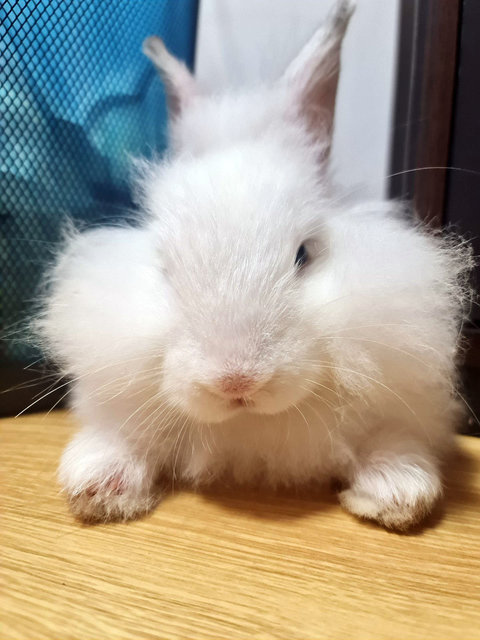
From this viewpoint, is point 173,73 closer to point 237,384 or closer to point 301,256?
point 301,256

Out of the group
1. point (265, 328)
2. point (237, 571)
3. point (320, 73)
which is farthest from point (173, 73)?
point (237, 571)

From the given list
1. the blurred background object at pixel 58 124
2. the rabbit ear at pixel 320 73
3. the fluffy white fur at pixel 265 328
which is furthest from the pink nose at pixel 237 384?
the blurred background object at pixel 58 124

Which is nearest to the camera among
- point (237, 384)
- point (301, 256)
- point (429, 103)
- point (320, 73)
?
point (237, 384)

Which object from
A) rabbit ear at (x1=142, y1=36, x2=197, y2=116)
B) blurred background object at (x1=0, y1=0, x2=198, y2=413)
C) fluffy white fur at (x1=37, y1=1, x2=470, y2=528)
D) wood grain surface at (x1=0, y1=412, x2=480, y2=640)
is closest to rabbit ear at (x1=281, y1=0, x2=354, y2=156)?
fluffy white fur at (x1=37, y1=1, x2=470, y2=528)

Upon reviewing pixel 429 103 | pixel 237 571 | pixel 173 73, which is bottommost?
pixel 237 571

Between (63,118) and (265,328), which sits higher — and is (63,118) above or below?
above

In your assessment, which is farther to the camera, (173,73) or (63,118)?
(63,118)

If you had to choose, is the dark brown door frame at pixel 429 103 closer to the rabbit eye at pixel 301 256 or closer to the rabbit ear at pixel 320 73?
the rabbit ear at pixel 320 73

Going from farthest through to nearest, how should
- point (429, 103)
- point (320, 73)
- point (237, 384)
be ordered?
1. point (429, 103)
2. point (320, 73)
3. point (237, 384)
